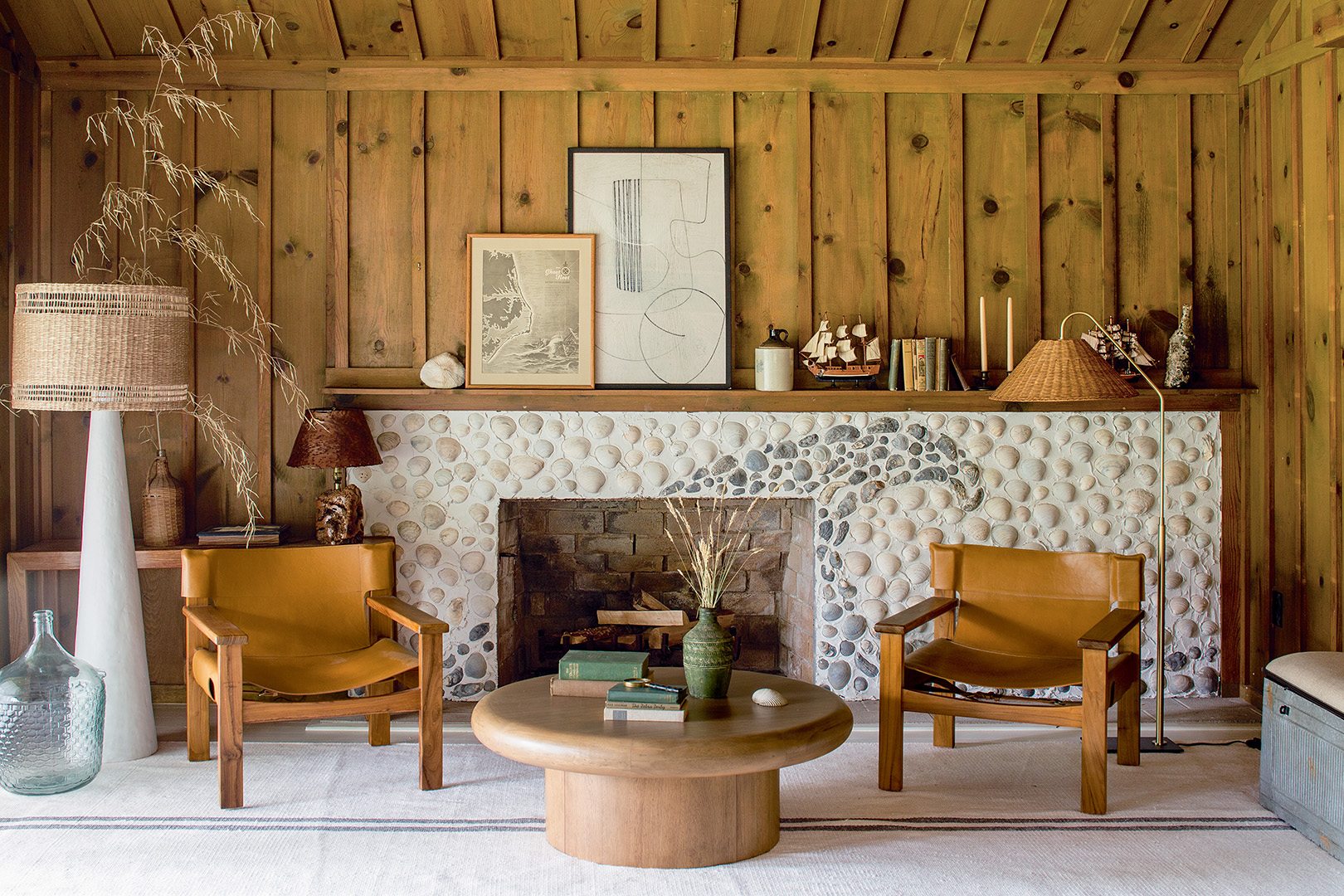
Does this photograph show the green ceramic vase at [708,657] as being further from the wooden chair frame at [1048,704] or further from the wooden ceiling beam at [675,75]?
the wooden ceiling beam at [675,75]

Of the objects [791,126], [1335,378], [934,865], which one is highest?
[791,126]

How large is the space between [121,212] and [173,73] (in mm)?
644

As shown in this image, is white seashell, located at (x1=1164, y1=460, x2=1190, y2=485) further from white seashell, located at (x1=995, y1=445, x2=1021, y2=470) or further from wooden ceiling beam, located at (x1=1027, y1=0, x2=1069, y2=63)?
wooden ceiling beam, located at (x1=1027, y1=0, x2=1069, y2=63)

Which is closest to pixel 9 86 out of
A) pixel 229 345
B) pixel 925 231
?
pixel 229 345

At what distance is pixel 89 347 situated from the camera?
3336 mm

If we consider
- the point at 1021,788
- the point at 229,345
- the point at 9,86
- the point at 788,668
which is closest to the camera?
the point at 1021,788

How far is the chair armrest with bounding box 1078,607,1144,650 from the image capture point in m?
2.96

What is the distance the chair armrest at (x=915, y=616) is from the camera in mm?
3225

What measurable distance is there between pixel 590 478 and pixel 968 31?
2.53 meters

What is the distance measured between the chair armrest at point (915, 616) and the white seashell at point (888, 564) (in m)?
0.61

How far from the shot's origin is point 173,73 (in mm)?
4176

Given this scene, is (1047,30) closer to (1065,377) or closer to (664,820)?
(1065,377)

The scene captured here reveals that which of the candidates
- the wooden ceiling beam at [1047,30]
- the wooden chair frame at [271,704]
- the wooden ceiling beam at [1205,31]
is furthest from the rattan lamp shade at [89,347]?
the wooden ceiling beam at [1205,31]

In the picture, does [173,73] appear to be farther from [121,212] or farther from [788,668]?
[788,668]
